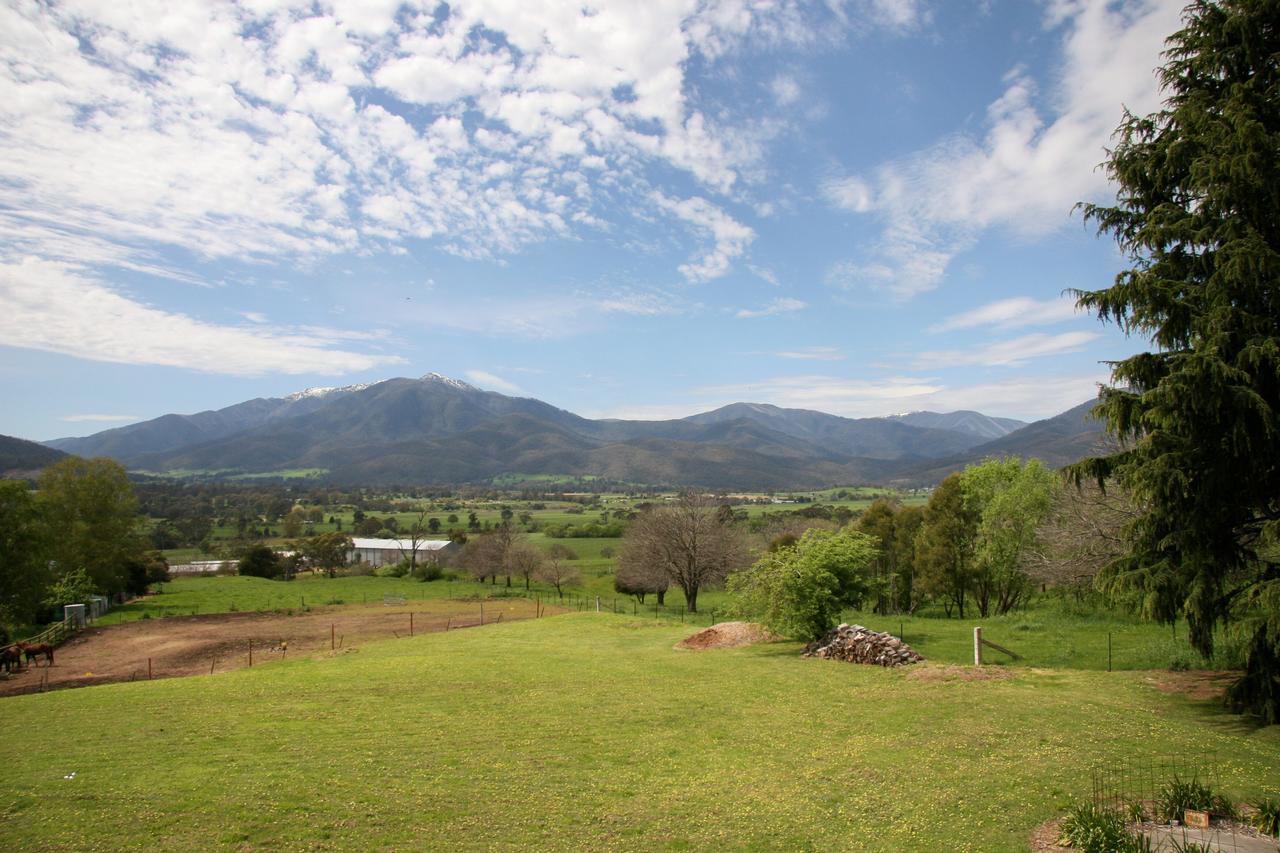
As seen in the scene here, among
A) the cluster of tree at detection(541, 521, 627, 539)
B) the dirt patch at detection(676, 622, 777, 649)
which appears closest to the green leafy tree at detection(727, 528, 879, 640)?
the dirt patch at detection(676, 622, 777, 649)

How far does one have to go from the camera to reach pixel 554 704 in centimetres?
1758

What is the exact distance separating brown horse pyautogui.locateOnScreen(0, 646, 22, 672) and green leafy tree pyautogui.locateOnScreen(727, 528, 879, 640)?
33.6 m

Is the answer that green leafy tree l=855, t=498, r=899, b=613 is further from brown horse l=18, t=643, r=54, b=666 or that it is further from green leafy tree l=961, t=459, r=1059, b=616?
brown horse l=18, t=643, r=54, b=666

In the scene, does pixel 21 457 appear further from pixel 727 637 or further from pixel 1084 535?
pixel 1084 535

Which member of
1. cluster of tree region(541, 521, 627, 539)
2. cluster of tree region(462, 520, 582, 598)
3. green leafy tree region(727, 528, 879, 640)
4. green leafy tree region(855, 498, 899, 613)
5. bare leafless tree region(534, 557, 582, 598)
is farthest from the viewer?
cluster of tree region(541, 521, 627, 539)

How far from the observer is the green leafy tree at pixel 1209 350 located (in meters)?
11.8

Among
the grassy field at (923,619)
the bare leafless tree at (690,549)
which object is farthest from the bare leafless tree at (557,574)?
the bare leafless tree at (690,549)

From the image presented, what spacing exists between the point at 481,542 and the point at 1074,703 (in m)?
67.3

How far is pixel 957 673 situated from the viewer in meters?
19.7

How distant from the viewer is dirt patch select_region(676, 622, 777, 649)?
28156mm

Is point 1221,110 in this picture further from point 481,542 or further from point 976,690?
point 481,542

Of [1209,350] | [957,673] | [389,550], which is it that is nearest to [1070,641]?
[957,673]

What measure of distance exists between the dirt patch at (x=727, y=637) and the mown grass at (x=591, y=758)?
23.6 ft

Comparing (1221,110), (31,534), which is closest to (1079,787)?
(1221,110)
